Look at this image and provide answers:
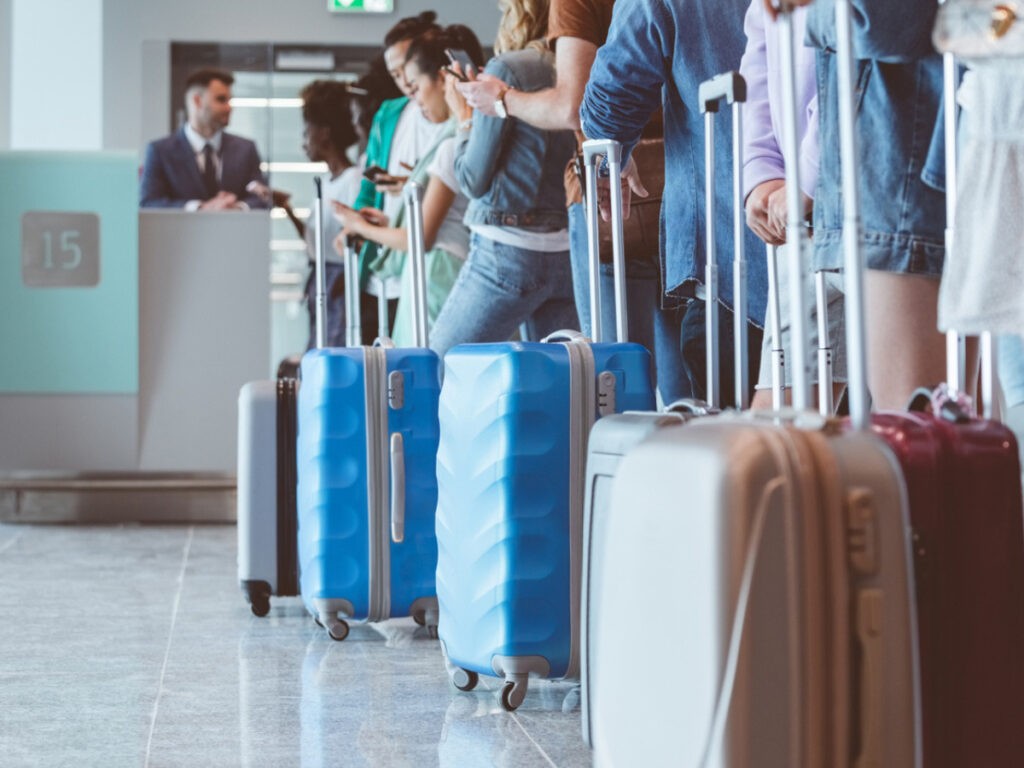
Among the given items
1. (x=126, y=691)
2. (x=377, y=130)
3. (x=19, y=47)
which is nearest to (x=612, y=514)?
(x=126, y=691)

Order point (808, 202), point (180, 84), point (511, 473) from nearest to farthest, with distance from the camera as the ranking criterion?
point (808, 202) < point (511, 473) < point (180, 84)

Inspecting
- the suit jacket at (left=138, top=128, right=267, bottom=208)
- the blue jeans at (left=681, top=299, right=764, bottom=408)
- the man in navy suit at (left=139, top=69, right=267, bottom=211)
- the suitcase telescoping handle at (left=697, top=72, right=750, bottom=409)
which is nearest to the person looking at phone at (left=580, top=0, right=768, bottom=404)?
the blue jeans at (left=681, top=299, right=764, bottom=408)

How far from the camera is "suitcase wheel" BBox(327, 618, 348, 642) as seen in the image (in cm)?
300

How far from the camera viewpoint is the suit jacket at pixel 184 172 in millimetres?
6586

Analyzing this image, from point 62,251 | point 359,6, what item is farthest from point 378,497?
point 359,6

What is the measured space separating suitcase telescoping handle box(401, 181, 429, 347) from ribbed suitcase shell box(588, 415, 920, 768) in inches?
72.5

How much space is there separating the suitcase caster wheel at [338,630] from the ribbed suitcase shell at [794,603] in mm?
1783

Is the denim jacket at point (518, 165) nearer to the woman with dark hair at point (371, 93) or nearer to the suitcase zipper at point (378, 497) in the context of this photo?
the suitcase zipper at point (378, 497)

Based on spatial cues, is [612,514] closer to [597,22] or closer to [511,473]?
[511,473]

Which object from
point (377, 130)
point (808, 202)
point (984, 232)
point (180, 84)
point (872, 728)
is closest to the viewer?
point (872, 728)

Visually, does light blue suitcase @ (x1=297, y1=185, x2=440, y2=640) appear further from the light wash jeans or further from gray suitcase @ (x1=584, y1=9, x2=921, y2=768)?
gray suitcase @ (x1=584, y1=9, x2=921, y2=768)

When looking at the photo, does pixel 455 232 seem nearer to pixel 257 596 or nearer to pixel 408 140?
pixel 408 140

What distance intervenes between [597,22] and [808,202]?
1016mm

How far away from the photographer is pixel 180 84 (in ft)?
26.0
